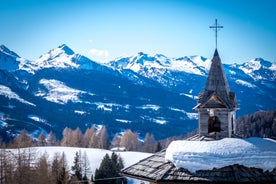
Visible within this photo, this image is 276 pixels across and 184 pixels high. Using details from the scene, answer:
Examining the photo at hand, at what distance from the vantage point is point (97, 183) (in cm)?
8488

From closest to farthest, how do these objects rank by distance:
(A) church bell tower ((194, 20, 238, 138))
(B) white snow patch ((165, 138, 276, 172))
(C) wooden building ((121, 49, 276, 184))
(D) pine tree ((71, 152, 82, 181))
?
(C) wooden building ((121, 49, 276, 184)) < (B) white snow patch ((165, 138, 276, 172)) < (A) church bell tower ((194, 20, 238, 138)) < (D) pine tree ((71, 152, 82, 181))

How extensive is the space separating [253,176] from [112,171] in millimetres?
71562

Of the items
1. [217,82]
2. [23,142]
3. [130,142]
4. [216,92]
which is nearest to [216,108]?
[216,92]

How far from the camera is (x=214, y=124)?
21438 mm

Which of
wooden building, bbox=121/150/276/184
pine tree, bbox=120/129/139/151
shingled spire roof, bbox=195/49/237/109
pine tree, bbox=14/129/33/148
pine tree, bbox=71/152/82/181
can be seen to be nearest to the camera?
wooden building, bbox=121/150/276/184

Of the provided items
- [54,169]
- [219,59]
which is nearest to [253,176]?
[219,59]

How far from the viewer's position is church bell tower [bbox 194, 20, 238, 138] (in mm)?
21328

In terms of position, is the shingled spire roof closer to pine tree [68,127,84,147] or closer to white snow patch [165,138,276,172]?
white snow patch [165,138,276,172]

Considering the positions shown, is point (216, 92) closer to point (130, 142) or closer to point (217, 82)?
point (217, 82)

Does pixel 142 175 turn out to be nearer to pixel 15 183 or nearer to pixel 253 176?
pixel 253 176

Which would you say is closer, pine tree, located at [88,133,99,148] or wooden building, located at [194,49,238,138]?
wooden building, located at [194,49,238,138]

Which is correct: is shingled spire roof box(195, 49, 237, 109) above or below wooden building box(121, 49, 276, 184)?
above

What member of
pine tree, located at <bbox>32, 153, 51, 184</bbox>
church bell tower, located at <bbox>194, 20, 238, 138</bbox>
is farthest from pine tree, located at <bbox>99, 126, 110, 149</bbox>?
church bell tower, located at <bbox>194, 20, 238, 138</bbox>

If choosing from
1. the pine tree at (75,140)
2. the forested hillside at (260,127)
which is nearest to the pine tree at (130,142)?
the pine tree at (75,140)
